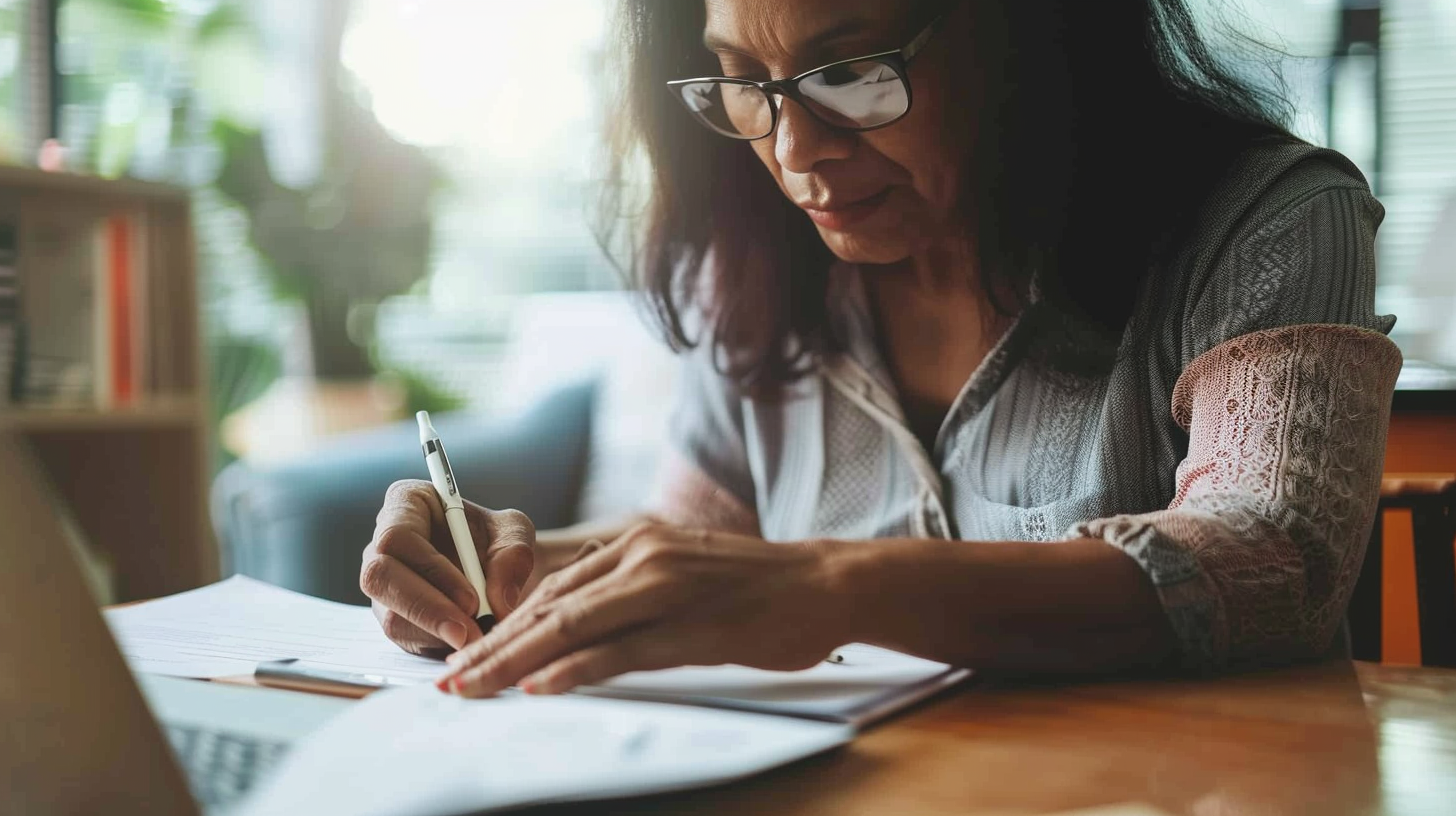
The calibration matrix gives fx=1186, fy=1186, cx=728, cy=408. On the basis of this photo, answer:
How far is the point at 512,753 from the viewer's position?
407 mm

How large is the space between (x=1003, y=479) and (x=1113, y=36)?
334mm

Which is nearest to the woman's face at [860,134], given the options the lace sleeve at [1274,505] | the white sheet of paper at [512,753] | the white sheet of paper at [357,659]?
the lace sleeve at [1274,505]

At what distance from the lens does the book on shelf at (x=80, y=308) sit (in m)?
1.97

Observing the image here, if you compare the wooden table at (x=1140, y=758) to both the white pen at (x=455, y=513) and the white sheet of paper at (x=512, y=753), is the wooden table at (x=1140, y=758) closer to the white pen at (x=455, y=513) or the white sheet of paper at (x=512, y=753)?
the white sheet of paper at (x=512, y=753)

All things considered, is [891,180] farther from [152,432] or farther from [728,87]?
[152,432]

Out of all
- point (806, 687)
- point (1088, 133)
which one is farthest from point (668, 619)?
point (1088, 133)

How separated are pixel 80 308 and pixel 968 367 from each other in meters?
1.71

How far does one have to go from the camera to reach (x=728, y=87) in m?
0.88

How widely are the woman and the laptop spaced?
0.16 metres

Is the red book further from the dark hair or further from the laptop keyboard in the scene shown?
the laptop keyboard

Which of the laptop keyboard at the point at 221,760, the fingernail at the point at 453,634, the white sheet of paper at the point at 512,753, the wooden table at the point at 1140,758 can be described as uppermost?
the fingernail at the point at 453,634

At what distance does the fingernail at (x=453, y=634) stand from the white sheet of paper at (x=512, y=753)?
0.12 m

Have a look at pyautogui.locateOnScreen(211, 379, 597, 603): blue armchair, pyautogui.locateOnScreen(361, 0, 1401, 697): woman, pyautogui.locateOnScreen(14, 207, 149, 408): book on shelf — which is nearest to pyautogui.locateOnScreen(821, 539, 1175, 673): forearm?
pyautogui.locateOnScreen(361, 0, 1401, 697): woman

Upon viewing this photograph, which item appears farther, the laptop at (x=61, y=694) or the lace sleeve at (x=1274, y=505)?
the lace sleeve at (x=1274, y=505)
